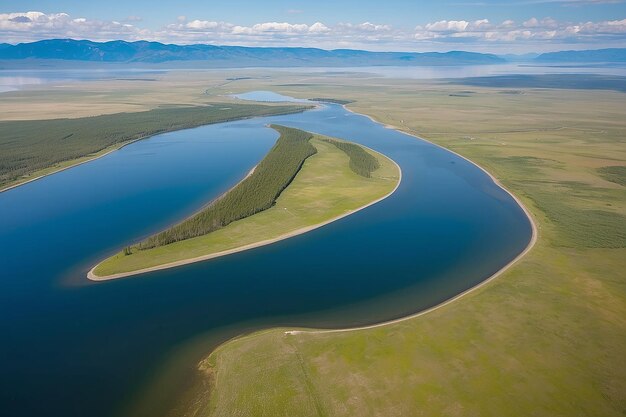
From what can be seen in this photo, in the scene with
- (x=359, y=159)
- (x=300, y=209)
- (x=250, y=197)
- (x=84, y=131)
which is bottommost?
(x=300, y=209)

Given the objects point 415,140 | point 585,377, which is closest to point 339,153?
point 415,140

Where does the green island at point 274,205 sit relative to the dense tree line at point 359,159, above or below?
below

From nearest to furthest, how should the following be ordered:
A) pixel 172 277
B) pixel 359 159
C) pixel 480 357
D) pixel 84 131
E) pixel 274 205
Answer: pixel 480 357 → pixel 172 277 → pixel 274 205 → pixel 359 159 → pixel 84 131

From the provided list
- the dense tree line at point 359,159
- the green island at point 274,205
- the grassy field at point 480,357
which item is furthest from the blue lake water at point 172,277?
the dense tree line at point 359,159

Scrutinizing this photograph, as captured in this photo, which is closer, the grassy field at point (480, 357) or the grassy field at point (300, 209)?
the grassy field at point (480, 357)

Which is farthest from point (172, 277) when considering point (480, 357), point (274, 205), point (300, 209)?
point (480, 357)

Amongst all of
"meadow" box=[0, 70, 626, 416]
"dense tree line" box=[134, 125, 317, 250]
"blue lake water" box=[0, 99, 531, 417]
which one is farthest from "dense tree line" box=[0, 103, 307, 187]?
"meadow" box=[0, 70, 626, 416]

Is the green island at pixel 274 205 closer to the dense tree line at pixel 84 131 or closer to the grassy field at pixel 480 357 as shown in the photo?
the grassy field at pixel 480 357

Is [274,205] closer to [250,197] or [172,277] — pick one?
[250,197]
